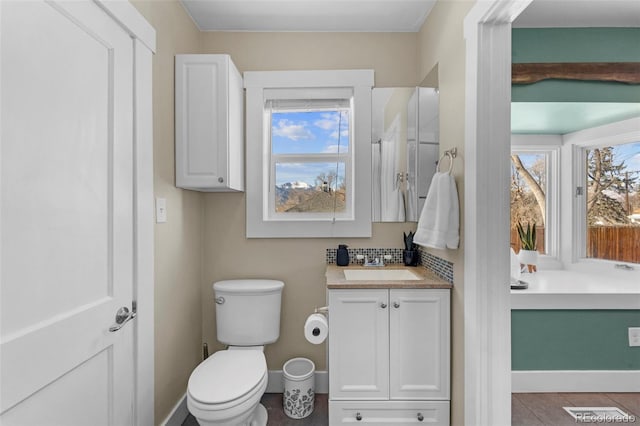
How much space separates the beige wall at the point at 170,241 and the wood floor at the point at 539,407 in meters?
0.37

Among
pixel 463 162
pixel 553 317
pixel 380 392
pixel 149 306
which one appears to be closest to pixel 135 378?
pixel 149 306

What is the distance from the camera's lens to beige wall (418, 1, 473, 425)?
1546mm

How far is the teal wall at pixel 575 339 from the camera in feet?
6.80

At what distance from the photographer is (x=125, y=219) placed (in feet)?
4.48

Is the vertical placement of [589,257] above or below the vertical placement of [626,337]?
above

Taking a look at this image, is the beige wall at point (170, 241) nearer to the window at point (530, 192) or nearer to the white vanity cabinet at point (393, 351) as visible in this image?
the white vanity cabinet at point (393, 351)

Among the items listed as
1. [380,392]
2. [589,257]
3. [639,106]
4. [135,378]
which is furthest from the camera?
[589,257]

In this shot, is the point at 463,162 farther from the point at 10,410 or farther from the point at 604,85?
the point at 10,410

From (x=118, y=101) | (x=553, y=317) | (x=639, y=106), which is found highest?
(x=639, y=106)

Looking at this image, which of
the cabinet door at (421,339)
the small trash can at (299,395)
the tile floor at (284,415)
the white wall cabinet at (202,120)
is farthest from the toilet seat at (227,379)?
the white wall cabinet at (202,120)

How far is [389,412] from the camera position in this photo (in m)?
1.69

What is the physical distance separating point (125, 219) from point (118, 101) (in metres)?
0.49

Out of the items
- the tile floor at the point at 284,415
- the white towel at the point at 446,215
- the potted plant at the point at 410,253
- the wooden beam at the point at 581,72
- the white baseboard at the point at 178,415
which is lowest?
the tile floor at the point at 284,415

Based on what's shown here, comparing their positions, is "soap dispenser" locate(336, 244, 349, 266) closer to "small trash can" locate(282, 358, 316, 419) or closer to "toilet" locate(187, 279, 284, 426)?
"toilet" locate(187, 279, 284, 426)
